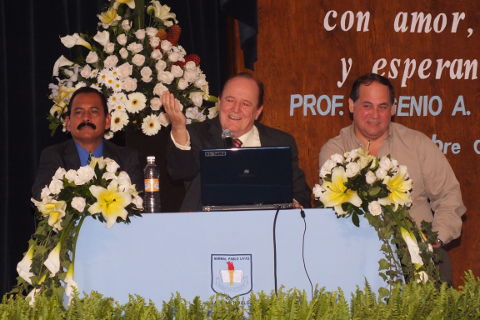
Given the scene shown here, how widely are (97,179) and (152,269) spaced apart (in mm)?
399

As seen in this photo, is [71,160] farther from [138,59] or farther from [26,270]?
[26,270]

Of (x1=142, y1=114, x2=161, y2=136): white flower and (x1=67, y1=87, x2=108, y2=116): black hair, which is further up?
(x1=67, y1=87, x2=108, y2=116): black hair

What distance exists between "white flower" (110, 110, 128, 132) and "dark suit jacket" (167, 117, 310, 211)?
73 centimetres

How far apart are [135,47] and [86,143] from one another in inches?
24.9

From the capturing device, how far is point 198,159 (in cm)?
381

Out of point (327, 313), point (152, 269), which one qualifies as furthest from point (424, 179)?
point (327, 313)

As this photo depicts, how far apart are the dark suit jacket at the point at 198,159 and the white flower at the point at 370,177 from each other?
0.60m

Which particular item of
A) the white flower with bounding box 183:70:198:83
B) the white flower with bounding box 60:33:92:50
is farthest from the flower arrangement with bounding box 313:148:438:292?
the white flower with bounding box 60:33:92:50

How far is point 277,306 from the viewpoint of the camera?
5.46ft

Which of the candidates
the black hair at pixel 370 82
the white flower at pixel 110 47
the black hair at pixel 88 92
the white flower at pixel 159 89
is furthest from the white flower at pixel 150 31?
the black hair at pixel 370 82

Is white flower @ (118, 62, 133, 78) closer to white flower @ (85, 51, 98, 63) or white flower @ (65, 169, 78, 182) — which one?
white flower @ (85, 51, 98, 63)

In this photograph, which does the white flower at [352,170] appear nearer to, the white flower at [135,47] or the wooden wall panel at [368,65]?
the white flower at [135,47]

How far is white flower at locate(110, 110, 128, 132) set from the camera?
4.59 metres

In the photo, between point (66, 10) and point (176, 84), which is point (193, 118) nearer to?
point (176, 84)
